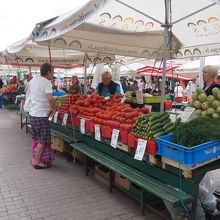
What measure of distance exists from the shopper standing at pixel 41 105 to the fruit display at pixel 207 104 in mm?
2590

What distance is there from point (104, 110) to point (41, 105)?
1179 mm

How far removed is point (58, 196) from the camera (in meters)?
4.52

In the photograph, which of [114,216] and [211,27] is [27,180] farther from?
[211,27]

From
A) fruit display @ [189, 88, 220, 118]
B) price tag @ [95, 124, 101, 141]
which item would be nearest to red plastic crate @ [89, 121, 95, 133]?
price tag @ [95, 124, 101, 141]

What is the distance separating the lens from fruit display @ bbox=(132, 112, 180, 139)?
3643 mm

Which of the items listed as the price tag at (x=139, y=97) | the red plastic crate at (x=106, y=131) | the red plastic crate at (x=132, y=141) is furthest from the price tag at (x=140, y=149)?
the price tag at (x=139, y=97)

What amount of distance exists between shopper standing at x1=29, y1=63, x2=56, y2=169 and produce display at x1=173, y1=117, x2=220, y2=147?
2.79 meters

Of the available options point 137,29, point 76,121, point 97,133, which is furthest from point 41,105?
point 137,29

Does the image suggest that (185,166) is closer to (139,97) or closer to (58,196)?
(58,196)

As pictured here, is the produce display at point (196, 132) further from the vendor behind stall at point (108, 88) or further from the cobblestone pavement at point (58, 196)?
the vendor behind stall at point (108, 88)

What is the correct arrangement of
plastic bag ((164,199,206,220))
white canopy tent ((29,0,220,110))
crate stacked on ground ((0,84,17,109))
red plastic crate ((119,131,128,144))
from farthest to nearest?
1. crate stacked on ground ((0,84,17,109))
2. white canopy tent ((29,0,220,110))
3. red plastic crate ((119,131,128,144))
4. plastic bag ((164,199,206,220))

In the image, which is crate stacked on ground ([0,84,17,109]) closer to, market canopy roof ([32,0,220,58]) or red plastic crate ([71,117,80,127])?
market canopy roof ([32,0,220,58])

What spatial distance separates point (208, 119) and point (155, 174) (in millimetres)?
934

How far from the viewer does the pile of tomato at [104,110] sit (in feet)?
14.2
